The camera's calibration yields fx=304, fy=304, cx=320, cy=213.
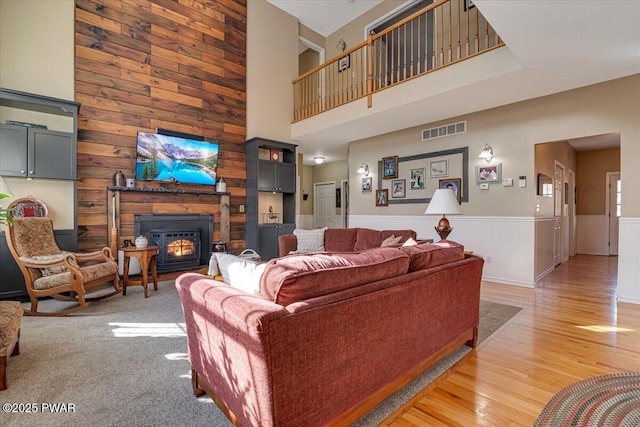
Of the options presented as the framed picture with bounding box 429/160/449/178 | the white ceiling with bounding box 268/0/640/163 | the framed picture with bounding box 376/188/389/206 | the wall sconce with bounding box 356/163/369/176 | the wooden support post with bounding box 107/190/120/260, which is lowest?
the wooden support post with bounding box 107/190/120/260

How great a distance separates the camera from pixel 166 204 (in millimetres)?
4969

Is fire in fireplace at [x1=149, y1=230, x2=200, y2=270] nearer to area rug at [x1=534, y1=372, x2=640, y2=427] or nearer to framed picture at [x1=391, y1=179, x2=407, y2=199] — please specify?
framed picture at [x1=391, y1=179, x2=407, y2=199]

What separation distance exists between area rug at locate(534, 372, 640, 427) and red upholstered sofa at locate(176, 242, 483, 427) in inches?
26.8

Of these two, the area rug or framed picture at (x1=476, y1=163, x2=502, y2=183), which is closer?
the area rug

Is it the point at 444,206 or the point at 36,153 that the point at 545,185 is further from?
the point at 36,153

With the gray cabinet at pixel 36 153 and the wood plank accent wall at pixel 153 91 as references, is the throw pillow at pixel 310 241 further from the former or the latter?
the gray cabinet at pixel 36 153

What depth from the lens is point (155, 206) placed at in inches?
191

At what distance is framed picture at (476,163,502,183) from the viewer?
4746 millimetres

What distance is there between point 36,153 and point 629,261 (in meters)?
7.30

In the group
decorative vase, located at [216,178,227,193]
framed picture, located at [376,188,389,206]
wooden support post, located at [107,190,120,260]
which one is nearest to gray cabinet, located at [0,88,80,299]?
wooden support post, located at [107,190,120,260]

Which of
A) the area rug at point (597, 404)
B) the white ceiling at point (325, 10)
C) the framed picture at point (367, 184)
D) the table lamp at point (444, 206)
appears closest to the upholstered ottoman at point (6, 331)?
the area rug at point (597, 404)

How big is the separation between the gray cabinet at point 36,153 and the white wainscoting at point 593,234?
10.6m

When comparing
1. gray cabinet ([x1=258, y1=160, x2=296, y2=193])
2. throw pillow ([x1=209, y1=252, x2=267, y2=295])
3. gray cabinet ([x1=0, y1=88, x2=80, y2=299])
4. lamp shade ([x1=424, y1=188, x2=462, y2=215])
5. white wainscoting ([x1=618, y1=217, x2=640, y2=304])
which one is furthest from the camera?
gray cabinet ([x1=258, y1=160, x2=296, y2=193])

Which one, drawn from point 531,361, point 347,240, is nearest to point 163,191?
point 347,240
